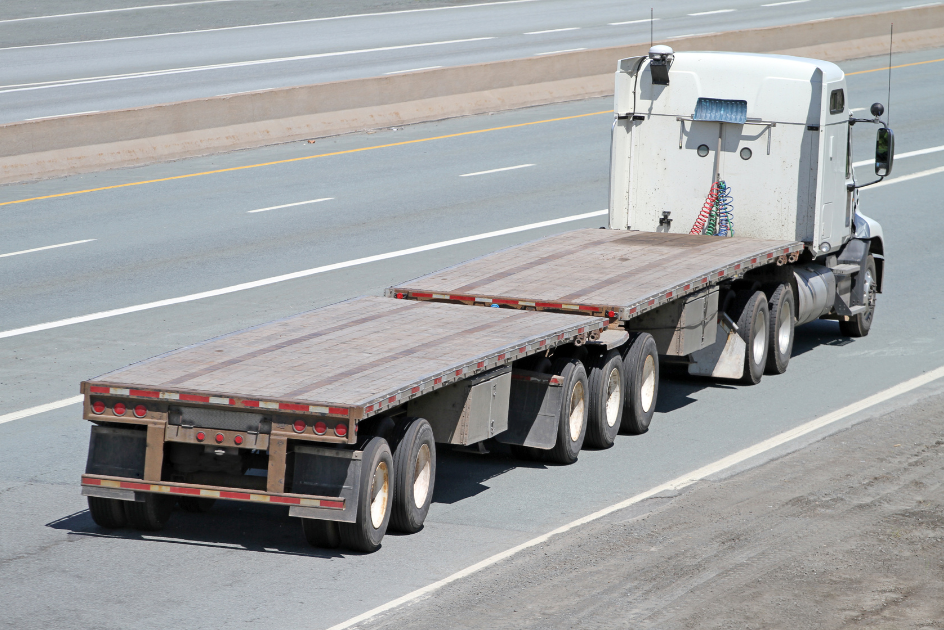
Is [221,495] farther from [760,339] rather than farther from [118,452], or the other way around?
[760,339]

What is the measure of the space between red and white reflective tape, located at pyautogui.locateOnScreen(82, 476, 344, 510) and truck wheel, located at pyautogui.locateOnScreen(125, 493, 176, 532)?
23cm

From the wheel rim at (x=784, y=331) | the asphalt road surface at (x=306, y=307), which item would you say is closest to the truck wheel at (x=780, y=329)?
the wheel rim at (x=784, y=331)

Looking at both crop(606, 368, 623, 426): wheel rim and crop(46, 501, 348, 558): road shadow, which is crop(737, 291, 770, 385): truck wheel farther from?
crop(46, 501, 348, 558): road shadow

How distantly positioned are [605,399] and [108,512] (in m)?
4.35

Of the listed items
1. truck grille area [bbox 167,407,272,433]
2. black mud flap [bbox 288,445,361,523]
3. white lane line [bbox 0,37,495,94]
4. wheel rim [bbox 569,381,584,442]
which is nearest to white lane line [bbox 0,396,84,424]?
truck grille area [bbox 167,407,272,433]

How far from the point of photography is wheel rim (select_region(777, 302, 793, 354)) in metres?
15.2

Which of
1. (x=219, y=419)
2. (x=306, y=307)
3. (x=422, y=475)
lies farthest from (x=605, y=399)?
(x=306, y=307)

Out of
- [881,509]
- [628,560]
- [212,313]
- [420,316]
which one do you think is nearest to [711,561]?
[628,560]

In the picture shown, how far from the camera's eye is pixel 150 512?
9648 millimetres

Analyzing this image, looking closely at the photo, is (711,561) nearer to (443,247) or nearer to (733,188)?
(733,188)

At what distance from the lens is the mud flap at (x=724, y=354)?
14.4 m

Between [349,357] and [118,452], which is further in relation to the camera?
[349,357]

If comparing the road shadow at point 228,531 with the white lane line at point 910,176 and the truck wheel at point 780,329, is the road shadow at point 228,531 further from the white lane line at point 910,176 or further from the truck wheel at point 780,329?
the white lane line at point 910,176

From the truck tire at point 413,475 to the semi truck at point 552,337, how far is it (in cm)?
2
